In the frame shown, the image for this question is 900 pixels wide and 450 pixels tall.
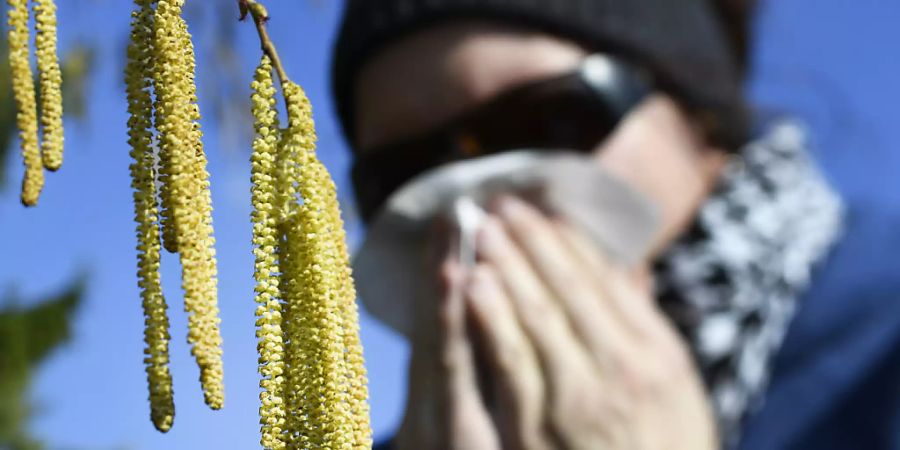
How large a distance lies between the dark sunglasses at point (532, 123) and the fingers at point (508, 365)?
0.28m

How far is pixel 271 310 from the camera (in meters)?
0.42

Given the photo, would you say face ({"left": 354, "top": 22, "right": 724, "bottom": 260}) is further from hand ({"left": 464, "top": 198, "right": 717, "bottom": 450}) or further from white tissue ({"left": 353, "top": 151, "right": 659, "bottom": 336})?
hand ({"left": 464, "top": 198, "right": 717, "bottom": 450})

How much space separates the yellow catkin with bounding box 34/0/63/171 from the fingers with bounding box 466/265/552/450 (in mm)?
886

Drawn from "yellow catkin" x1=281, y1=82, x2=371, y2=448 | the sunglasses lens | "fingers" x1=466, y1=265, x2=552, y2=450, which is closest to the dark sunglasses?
the sunglasses lens

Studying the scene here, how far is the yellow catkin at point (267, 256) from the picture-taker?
0.42 m

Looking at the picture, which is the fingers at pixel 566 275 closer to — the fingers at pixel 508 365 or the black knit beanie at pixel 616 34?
the fingers at pixel 508 365

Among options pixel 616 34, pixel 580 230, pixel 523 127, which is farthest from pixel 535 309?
pixel 616 34

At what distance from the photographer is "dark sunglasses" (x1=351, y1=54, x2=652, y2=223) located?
167 cm

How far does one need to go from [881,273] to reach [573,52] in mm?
619

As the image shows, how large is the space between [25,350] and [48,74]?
23.5 ft

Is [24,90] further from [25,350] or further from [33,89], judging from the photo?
[25,350]

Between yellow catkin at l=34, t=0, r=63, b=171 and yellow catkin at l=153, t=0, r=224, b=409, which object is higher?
yellow catkin at l=34, t=0, r=63, b=171

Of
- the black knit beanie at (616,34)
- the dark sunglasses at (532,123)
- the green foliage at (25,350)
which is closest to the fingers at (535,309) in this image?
the dark sunglasses at (532,123)

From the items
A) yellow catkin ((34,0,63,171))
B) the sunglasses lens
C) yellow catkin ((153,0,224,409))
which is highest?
the sunglasses lens
